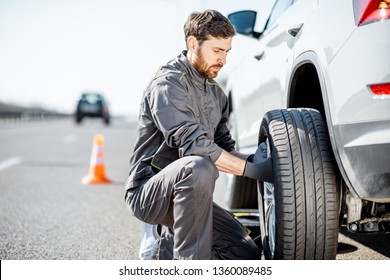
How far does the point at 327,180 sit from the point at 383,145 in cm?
34

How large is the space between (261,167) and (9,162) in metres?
7.43

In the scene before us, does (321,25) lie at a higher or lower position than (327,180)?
higher

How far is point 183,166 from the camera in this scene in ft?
7.59

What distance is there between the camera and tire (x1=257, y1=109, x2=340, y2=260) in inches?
84.1

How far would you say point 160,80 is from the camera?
7.98 ft

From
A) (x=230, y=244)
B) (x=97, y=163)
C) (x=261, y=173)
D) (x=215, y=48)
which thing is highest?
(x=215, y=48)

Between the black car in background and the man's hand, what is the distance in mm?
23856

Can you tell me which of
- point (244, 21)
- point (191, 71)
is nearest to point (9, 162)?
point (244, 21)

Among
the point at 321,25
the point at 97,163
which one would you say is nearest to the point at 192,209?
the point at 321,25

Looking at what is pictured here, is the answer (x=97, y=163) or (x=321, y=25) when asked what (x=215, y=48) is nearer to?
(x=321, y=25)

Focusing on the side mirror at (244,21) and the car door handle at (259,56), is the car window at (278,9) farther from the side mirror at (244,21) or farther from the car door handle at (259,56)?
the car door handle at (259,56)

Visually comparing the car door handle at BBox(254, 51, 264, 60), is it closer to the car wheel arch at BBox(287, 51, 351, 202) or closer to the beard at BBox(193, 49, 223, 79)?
the car wheel arch at BBox(287, 51, 351, 202)

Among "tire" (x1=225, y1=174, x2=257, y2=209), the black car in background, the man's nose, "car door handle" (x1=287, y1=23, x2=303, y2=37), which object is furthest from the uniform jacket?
the black car in background

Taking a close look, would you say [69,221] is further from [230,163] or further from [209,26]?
[209,26]
